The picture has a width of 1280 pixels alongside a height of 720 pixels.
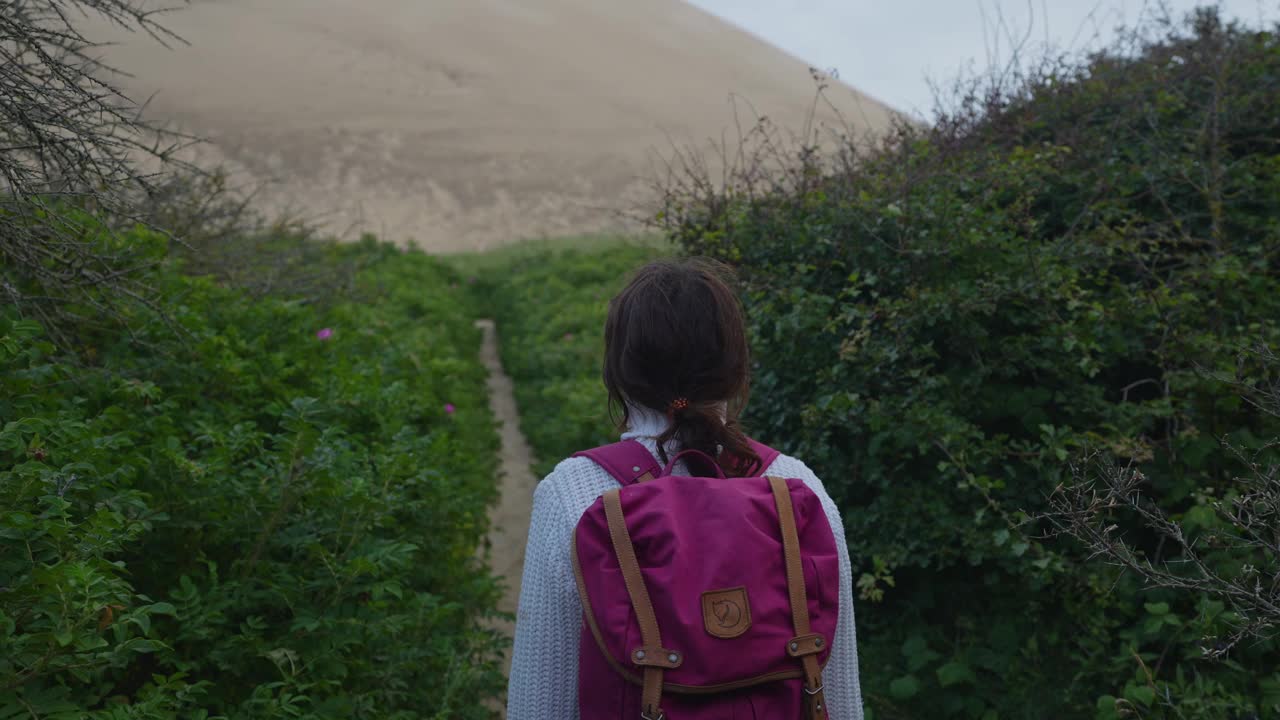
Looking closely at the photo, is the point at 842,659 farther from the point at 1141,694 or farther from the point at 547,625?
the point at 1141,694

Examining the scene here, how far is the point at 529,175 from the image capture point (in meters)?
39.4

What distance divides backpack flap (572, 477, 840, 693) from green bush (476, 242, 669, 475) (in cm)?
372

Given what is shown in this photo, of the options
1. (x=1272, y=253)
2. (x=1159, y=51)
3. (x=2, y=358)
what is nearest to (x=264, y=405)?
(x=2, y=358)

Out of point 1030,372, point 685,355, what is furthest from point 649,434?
point 1030,372

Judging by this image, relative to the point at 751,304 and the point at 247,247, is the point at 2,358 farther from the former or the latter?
the point at 247,247

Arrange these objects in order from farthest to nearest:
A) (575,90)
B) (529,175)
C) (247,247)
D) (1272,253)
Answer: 1. (575,90)
2. (529,175)
3. (247,247)
4. (1272,253)

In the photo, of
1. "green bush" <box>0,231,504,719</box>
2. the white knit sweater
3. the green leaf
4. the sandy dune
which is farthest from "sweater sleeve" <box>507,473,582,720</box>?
the sandy dune

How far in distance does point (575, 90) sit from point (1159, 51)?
4494 centimetres

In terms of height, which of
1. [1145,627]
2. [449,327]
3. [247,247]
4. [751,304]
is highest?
[751,304]

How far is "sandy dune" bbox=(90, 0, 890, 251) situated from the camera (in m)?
36.6

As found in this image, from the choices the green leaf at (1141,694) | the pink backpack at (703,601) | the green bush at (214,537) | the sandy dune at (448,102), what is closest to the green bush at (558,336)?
the green bush at (214,537)

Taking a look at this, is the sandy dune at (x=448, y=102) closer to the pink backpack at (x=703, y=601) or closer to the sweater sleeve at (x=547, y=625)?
the sweater sleeve at (x=547, y=625)

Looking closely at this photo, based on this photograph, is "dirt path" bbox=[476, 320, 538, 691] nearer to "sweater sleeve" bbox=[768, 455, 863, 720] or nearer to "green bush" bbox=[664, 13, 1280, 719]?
"green bush" bbox=[664, 13, 1280, 719]

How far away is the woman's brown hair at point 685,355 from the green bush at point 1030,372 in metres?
1.64
